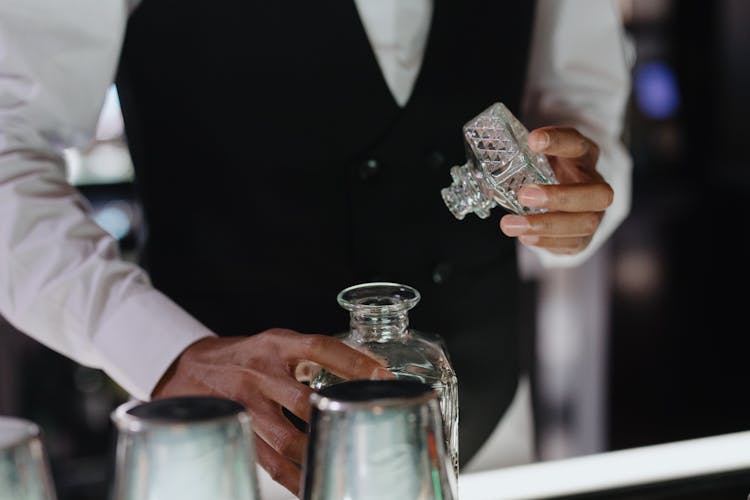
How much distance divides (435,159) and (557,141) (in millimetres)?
396

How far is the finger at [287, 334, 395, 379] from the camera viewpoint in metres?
0.74

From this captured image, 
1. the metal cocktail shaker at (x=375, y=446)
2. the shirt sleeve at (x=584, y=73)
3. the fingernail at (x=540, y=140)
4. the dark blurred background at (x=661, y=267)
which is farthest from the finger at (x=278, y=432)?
the dark blurred background at (x=661, y=267)

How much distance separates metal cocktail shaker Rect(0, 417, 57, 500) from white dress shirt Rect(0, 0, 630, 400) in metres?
0.41

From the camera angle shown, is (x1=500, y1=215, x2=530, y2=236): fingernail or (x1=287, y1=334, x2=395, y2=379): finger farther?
(x1=500, y1=215, x2=530, y2=236): fingernail

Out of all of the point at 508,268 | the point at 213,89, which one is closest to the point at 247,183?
the point at 213,89

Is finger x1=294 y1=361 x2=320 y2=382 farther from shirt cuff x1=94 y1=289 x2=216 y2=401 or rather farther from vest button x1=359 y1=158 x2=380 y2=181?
vest button x1=359 y1=158 x2=380 y2=181

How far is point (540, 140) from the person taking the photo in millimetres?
919

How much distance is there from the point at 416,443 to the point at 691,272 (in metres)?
4.81

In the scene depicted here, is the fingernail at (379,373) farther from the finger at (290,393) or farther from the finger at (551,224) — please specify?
the finger at (551,224)

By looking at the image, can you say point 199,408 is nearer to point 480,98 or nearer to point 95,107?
point 95,107

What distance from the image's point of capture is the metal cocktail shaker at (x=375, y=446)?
57cm

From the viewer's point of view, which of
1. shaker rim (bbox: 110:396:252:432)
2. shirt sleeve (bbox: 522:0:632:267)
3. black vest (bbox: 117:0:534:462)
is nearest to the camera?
shaker rim (bbox: 110:396:252:432)

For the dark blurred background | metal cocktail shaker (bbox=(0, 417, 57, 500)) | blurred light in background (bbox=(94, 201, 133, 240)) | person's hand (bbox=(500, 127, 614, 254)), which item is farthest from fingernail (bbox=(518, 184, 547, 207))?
blurred light in background (bbox=(94, 201, 133, 240))

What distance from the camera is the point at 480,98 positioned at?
1414 millimetres
